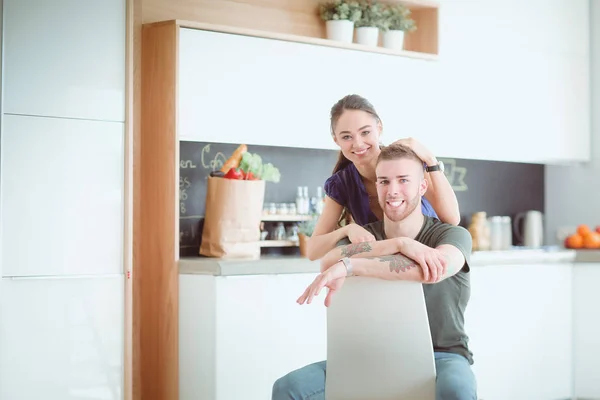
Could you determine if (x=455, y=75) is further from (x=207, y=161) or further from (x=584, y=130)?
(x=207, y=161)

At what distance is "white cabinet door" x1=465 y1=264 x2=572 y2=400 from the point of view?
393cm

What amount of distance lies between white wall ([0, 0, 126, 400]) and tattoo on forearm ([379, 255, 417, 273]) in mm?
1526

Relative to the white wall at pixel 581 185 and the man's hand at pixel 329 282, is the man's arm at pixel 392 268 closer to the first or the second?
the man's hand at pixel 329 282

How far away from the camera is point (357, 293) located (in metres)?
1.93

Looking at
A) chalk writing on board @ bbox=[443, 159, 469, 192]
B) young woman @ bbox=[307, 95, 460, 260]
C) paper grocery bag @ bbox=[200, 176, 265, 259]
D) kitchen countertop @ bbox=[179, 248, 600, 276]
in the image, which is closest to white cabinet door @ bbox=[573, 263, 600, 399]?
kitchen countertop @ bbox=[179, 248, 600, 276]

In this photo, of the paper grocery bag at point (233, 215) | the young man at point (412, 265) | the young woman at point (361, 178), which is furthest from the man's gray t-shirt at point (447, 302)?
the paper grocery bag at point (233, 215)

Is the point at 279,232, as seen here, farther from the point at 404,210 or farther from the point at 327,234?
the point at 404,210

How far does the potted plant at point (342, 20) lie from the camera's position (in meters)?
3.88

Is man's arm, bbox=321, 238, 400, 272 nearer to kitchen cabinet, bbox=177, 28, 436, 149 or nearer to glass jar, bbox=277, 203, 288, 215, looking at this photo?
kitchen cabinet, bbox=177, 28, 436, 149

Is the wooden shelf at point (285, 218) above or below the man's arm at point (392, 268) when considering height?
above

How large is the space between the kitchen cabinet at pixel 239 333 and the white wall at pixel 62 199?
0.33m

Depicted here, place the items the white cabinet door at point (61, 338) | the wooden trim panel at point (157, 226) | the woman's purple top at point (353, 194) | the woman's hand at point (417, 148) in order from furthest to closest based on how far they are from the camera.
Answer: the wooden trim panel at point (157, 226) → the white cabinet door at point (61, 338) → the woman's purple top at point (353, 194) → the woman's hand at point (417, 148)

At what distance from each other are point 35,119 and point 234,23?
3.86 feet

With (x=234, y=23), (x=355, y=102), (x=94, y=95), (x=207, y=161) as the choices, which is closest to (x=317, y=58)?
(x=234, y=23)
